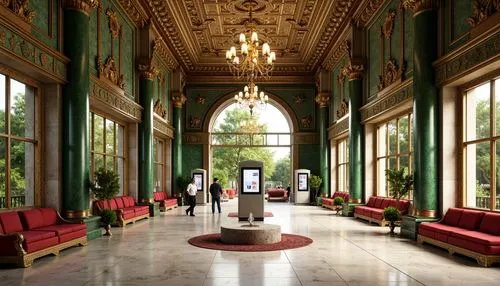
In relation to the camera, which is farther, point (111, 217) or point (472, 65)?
point (111, 217)

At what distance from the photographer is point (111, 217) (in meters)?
11.2

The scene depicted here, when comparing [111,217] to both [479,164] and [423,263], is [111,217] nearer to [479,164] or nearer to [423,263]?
[423,263]

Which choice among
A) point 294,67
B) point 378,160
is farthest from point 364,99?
point 294,67

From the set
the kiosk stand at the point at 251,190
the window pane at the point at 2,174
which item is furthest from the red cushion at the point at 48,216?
the kiosk stand at the point at 251,190

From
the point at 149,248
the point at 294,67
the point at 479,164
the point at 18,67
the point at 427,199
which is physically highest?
the point at 294,67

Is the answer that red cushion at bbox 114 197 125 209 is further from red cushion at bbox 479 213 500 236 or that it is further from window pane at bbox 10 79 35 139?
red cushion at bbox 479 213 500 236

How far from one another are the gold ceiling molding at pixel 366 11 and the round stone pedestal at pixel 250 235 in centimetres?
839

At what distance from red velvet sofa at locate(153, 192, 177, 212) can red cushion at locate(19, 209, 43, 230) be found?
9851 millimetres

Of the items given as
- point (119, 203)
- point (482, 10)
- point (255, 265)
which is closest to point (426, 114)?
point (482, 10)

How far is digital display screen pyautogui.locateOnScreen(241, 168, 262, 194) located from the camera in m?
15.2

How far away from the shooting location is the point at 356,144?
54.5ft

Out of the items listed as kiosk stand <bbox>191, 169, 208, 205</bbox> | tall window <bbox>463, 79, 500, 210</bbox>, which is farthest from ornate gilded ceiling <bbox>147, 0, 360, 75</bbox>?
tall window <bbox>463, 79, 500, 210</bbox>

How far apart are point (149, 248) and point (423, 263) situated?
16.8ft

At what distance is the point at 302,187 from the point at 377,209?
9.95 m
